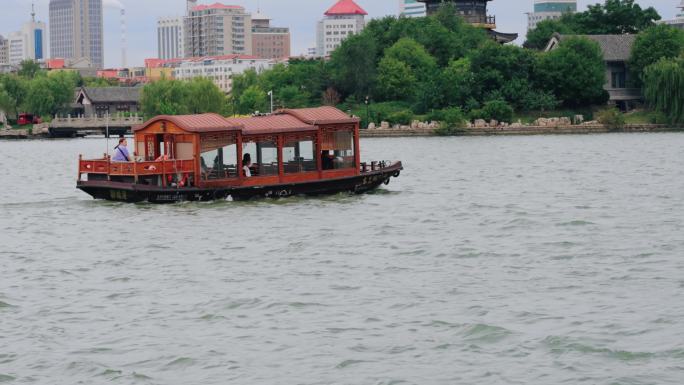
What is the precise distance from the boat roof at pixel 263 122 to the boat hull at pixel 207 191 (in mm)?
1465

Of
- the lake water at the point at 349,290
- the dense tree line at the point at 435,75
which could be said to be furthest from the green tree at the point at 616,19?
the lake water at the point at 349,290

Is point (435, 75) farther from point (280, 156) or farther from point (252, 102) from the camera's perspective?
point (280, 156)


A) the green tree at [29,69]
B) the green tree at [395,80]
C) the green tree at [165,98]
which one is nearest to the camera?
the green tree at [395,80]

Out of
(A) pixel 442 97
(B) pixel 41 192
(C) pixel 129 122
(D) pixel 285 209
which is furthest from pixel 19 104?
(D) pixel 285 209

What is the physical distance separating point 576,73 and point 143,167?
5018cm

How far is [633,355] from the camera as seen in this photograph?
47.4 ft

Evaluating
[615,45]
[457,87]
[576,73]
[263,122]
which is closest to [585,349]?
[263,122]

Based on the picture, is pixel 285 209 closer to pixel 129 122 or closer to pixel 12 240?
pixel 12 240

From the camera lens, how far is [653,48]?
7888cm

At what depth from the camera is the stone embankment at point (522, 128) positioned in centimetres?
7444

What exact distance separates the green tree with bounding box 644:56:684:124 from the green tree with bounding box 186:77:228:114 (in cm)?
3743

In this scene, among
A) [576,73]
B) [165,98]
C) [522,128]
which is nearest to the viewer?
[522,128]

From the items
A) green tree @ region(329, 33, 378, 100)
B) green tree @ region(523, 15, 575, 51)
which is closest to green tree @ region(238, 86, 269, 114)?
green tree @ region(329, 33, 378, 100)

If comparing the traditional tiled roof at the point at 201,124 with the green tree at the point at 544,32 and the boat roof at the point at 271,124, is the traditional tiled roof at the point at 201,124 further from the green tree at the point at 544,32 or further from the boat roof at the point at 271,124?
the green tree at the point at 544,32
